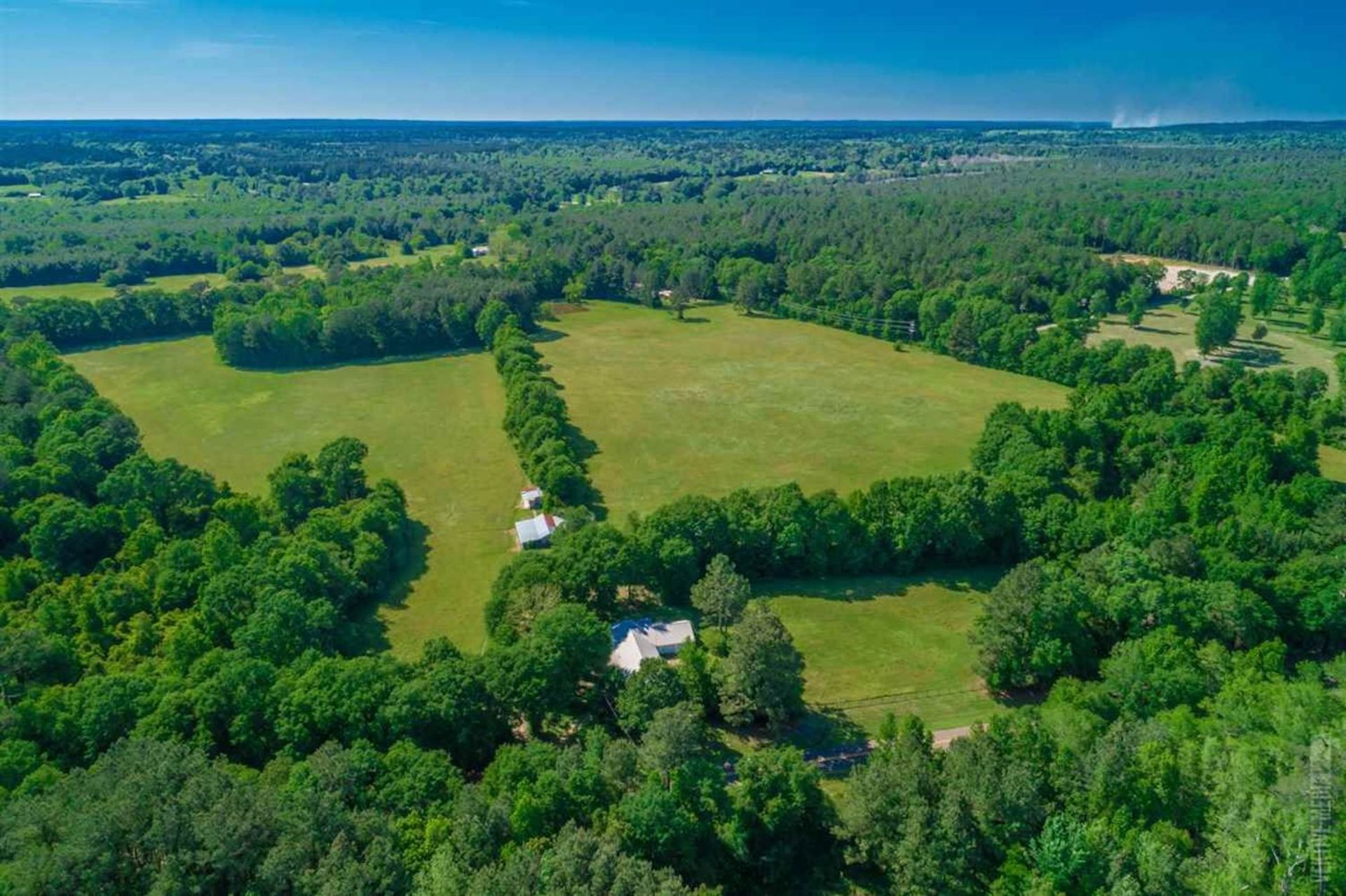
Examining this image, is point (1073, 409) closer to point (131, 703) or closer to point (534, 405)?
point (534, 405)

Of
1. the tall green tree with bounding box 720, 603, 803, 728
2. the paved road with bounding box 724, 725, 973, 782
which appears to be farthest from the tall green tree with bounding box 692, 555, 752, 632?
the paved road with bounding box 724, 725, 973, 782

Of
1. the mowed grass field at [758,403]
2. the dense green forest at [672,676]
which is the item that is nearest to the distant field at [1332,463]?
the dense green forest at [672,676]

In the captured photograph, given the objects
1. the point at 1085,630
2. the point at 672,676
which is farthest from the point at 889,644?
the point at 672,676

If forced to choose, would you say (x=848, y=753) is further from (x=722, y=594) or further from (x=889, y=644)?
(x=722, y=594)

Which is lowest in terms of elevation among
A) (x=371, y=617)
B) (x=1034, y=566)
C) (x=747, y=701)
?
(x=371, y=617)

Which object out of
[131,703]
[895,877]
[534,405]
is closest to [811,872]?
[895,877]
